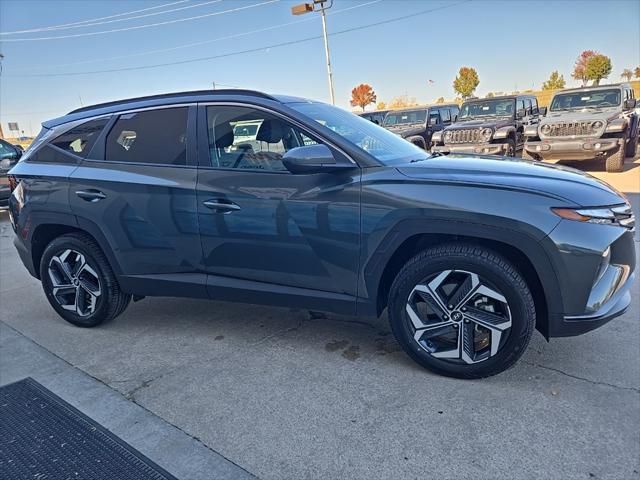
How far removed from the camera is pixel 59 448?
234 cm

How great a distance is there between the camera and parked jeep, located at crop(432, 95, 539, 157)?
1136 cm

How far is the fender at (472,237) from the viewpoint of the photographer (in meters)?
2.46

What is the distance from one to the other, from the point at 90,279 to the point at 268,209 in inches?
66.7

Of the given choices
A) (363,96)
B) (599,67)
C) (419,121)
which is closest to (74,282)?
(419,121)

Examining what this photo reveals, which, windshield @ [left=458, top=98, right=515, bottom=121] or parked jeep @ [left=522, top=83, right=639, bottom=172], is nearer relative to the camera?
parked jeep @ [left=522, top=83, right=639, bottom=172]

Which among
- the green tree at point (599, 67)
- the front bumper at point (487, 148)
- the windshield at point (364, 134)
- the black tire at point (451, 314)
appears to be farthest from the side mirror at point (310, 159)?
the green tree at point (599, 67)

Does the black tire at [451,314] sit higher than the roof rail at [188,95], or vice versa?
the roof rail at [188,95]

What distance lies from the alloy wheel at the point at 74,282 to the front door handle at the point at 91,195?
1.50 ft

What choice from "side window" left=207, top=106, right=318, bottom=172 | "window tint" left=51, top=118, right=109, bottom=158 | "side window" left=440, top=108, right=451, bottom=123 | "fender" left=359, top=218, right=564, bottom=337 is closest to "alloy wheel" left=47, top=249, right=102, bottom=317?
"window tint" left=51, top=118, right=109, bottom=158

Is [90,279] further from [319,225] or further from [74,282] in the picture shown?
[319,225]

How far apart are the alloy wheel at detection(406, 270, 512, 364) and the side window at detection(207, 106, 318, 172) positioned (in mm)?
1201

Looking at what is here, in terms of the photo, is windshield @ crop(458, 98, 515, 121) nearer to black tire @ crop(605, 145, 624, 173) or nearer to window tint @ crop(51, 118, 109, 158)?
black tire @ crop(605, 145, 624, 173)

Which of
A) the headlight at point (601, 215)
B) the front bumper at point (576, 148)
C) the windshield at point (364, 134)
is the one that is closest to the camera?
the headlight at point (601, 215)

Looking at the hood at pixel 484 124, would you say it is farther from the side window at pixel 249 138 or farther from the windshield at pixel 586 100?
the side window at pixel 249 138
